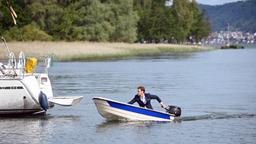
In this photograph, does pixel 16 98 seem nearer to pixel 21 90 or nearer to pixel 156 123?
pixel 21 90

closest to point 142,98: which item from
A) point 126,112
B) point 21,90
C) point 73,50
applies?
point 126,112

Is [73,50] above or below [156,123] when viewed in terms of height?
below

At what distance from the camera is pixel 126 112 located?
25.8m

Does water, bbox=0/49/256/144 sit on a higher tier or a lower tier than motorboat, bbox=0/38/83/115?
lower

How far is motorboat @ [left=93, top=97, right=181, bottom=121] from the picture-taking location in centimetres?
2564

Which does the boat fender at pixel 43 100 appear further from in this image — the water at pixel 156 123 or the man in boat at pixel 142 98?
the man in boat at pixel 142 98

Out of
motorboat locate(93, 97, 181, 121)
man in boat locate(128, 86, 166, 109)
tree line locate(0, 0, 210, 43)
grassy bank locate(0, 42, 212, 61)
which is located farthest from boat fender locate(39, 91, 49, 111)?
tree line locate(0, 0, 210, 43)

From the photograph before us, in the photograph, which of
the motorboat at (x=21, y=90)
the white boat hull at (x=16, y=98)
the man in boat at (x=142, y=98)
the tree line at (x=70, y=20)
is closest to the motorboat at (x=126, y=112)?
the man in boat at (x=142, y=98)

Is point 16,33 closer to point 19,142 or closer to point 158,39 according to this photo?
point 158,39

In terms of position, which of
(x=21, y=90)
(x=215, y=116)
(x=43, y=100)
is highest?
(x=21, y=90)

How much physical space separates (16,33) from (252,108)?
69.7 m

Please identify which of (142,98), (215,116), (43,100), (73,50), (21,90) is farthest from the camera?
(73,50)

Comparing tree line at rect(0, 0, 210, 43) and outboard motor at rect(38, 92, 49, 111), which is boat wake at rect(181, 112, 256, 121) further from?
tree line at rect(0, 0, 210, 43)

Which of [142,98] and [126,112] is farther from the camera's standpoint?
[142,98]
